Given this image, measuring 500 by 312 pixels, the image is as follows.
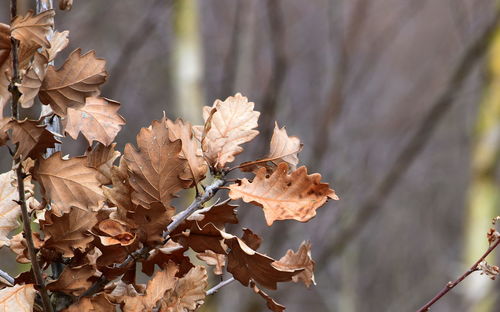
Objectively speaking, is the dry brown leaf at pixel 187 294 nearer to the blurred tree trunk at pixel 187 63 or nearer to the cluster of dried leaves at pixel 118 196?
the cluster of dried leaves at pixel 118 196

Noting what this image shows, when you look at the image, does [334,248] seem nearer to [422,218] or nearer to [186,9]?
[186,9]

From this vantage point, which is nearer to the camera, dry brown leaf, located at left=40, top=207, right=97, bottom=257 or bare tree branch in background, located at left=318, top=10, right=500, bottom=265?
dry brown leaf, located at left=40, top=207, right=97, bottom=257

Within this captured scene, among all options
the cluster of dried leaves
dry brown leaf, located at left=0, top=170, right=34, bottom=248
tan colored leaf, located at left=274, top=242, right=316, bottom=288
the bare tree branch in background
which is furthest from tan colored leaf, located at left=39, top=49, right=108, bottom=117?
the bare tree branch in background

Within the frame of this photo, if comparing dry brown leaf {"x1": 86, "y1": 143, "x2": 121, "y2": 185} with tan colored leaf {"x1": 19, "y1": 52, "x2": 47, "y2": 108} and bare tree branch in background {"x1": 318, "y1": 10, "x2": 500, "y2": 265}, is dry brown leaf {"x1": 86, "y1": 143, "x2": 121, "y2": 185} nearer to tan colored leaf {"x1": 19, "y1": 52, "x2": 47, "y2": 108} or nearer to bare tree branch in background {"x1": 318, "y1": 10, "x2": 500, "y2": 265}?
tan colored leaf {"x1": 19, "y1": 52, "x2": 47, "y2": 108}

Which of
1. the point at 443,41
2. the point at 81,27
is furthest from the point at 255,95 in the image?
the point at 443,41

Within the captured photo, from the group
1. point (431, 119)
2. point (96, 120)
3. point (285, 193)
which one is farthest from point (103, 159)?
point (431, 119)

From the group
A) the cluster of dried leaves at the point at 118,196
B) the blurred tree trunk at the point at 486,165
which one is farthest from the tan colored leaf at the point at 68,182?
the blurred tree trunk at the point at 486,165

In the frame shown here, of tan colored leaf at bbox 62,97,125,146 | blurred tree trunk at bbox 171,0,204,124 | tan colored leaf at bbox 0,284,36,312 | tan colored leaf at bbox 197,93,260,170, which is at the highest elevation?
blurred tree trunk at bbox 171,0,204,124
